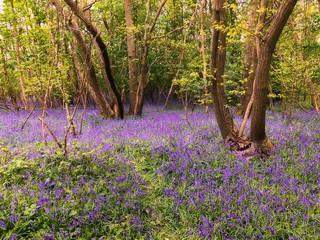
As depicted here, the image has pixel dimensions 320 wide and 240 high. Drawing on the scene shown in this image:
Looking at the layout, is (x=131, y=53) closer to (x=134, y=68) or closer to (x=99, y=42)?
(x=134, y=68)

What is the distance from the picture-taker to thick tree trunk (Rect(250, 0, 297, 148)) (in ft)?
15.5

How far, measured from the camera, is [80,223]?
3.38 m

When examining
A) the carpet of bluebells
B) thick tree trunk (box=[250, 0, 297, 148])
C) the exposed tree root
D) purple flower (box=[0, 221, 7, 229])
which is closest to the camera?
purple flower (box=[0, 221, 7, 229])

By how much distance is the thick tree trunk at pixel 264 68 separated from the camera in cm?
473

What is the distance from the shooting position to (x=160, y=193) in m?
4.47

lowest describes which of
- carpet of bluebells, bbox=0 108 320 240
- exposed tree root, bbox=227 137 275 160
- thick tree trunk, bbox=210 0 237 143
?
carpet of bluebells, bbox=0 108 320 240

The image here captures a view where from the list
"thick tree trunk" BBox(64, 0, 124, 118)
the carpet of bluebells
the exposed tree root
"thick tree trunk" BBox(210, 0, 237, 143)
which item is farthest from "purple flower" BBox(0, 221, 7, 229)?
"thick tree trunk" BBox(210, 0, 237, 143)

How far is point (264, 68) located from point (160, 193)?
319cm

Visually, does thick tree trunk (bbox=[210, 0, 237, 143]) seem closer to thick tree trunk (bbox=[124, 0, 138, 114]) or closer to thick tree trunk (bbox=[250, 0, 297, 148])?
thick tree trunk (bbox=[250, 0, 297, 148])

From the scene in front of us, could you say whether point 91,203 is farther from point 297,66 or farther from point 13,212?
point 297,66

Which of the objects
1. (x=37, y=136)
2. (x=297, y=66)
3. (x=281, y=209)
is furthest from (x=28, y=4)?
(x=281, y=209)

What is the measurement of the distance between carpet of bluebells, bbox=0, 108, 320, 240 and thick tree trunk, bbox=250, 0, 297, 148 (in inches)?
24.5

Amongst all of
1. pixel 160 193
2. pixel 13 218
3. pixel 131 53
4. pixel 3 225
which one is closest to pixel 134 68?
pixel 131 53

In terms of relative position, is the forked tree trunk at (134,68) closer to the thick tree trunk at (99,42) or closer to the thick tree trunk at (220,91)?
the thick tree trunk at (99,42)
